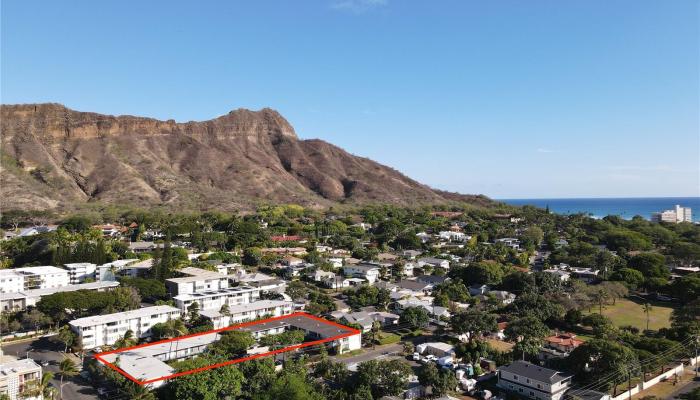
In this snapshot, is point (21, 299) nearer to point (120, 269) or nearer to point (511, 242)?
point (120, 269)

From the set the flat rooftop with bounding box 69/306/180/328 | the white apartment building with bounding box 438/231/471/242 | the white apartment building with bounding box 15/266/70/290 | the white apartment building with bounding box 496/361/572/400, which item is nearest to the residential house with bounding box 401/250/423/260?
the white apartment building with bounding box 438/231/471/242

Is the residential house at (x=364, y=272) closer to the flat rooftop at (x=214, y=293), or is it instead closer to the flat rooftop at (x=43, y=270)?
the flat rooftop at (x=214, y=293)

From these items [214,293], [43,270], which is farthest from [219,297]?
[43,270]

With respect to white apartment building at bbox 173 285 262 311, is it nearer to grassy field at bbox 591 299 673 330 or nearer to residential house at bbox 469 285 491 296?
residential house at bbox 469 285 491 296

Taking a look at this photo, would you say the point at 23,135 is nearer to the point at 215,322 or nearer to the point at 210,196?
the point at 210,196

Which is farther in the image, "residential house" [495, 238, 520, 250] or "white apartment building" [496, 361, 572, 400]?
"residential house" [495, 238, 520, 250]

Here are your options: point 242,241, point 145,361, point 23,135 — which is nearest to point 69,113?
point 23,135
